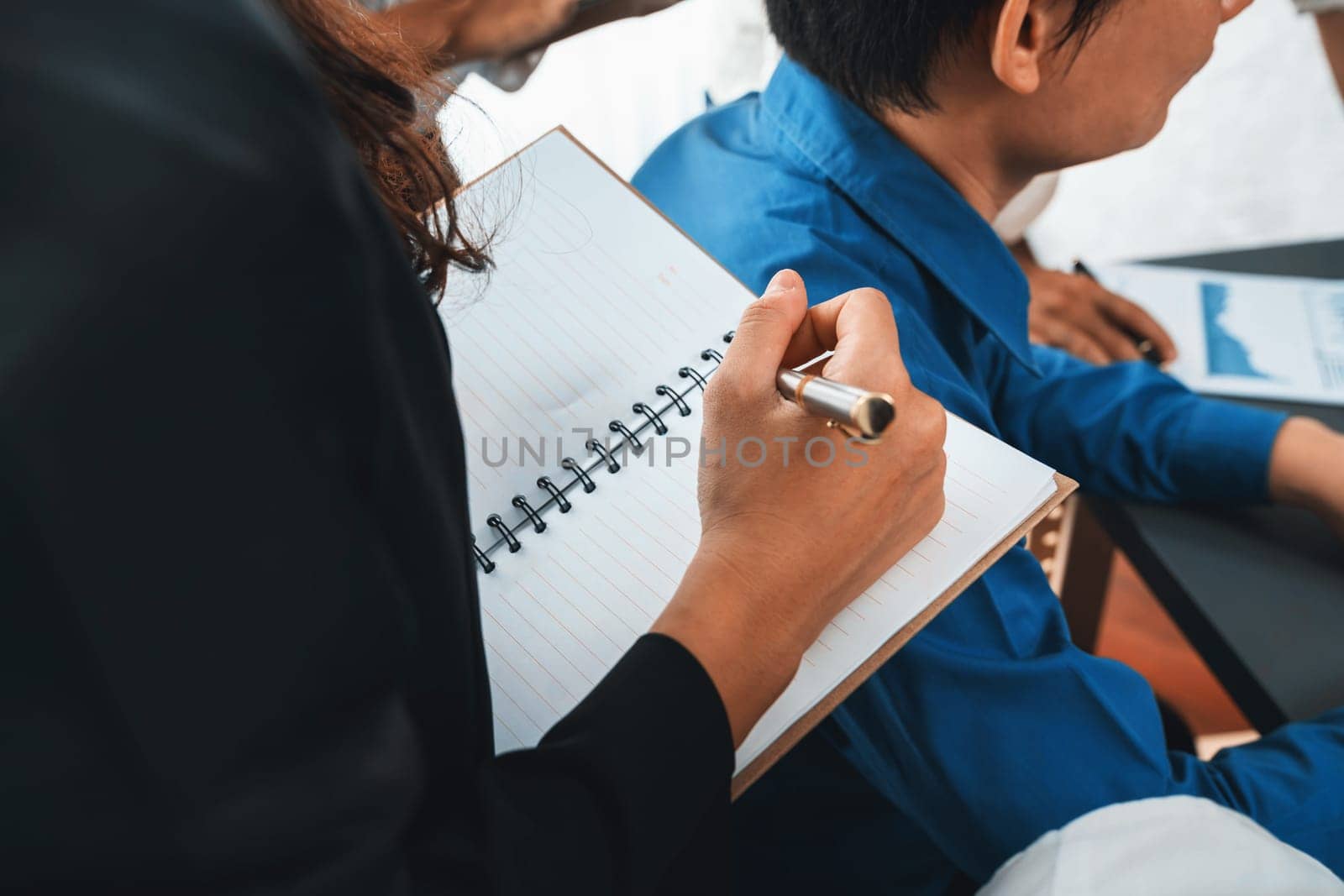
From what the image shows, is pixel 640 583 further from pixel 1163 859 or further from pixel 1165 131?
pixel 1165 131

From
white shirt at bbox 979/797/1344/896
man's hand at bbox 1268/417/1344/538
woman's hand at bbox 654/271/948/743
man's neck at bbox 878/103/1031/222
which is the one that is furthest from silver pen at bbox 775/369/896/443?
man's hand at bbox 1268/417/1344/538

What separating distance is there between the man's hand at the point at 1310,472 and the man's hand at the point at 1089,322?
0.19m

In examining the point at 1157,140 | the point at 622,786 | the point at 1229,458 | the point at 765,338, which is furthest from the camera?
the point at 1157,140

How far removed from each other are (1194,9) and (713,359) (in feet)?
1.54

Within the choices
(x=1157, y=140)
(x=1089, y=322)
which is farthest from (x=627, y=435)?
(x=1157, y=140)

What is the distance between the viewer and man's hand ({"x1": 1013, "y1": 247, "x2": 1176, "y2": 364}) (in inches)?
39.4

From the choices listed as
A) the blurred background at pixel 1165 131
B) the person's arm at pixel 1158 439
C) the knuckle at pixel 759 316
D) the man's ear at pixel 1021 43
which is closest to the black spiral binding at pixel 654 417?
the knuckle at pixel 759 316

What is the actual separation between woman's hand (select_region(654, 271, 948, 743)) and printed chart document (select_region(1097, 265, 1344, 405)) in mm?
583

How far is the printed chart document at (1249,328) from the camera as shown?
3.04ft

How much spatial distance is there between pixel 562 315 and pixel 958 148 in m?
0.39

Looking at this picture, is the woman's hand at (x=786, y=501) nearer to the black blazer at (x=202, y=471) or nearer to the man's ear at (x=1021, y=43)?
the black blazer at (x=202, y=471)

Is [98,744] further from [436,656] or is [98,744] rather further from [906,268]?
[906,268]

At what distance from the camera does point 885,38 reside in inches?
29.0

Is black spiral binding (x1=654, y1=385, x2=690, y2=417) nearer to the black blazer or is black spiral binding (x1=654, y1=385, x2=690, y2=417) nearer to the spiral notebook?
the spiral notebook
